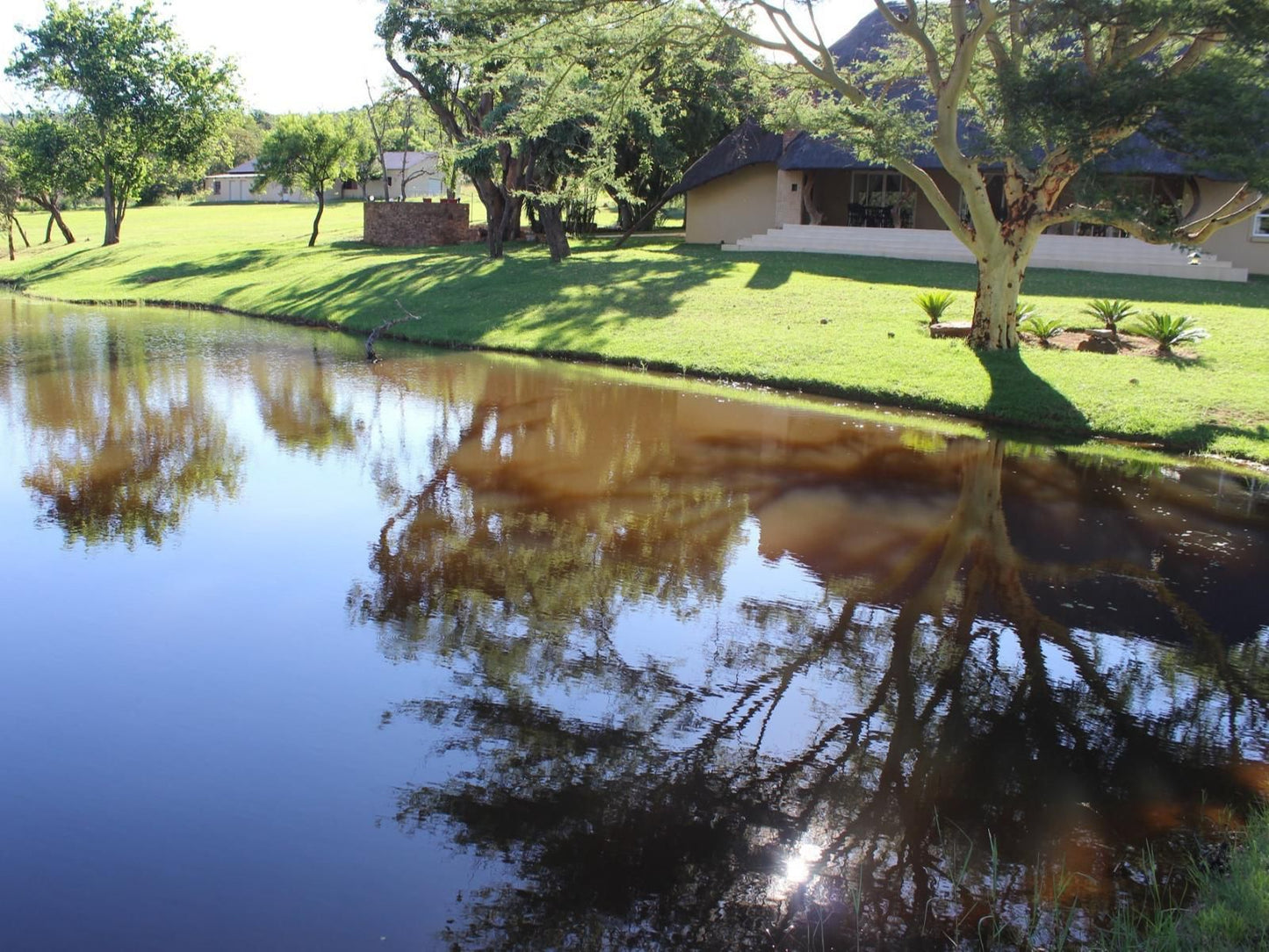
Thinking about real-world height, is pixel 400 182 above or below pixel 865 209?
above

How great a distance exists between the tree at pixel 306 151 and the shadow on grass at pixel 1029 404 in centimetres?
2892

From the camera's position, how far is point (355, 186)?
7388 centimetres

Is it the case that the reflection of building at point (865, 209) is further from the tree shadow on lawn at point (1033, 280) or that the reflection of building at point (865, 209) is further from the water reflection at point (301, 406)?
the water reflection at point (301, 406)

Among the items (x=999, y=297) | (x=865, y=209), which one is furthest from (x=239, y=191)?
(x=999, y=297)

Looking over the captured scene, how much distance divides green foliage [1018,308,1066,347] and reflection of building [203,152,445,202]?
52086mm

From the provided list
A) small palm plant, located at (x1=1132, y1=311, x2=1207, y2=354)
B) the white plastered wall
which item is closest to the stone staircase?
the white plastered wall

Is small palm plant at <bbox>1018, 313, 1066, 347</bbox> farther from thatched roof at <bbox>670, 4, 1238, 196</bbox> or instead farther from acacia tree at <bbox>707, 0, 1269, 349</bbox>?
thatched roof at <bbox>670, 4, 1238, 196</bbox>

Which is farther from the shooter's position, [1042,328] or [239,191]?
[239,191]

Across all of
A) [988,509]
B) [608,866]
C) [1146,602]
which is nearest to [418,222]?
[988,509]

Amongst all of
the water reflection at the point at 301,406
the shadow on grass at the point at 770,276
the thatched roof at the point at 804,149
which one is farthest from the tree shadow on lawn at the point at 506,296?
the thatched roof at the point at 804,149

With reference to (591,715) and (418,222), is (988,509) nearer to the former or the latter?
(591,715)

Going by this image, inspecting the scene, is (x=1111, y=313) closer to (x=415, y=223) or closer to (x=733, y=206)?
(x=733, y=206)

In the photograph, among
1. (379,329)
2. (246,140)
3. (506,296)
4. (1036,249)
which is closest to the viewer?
(379,329)

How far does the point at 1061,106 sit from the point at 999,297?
16.3 ft
